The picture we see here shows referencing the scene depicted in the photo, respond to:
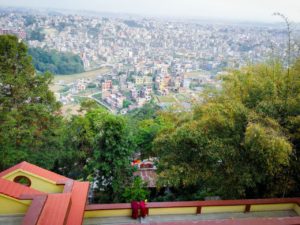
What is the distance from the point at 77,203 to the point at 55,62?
125 ft

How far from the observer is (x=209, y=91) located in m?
7.11

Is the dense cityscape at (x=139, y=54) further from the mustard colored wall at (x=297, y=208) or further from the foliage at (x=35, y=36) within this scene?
the mustard colored wall at (x=297, y=208)

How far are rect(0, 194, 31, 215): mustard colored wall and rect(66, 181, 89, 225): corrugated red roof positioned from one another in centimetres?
56

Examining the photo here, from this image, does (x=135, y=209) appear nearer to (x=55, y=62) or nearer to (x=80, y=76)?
(x=55, y=62)

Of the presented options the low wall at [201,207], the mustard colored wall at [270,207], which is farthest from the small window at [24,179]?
the mustard colored wall at [270,207]

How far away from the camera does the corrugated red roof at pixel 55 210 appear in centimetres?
356

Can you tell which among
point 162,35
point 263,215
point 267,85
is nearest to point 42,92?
point 267,85

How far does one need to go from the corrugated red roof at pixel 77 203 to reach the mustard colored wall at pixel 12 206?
1.84ft

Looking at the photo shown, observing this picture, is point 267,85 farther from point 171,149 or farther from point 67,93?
point 67,93

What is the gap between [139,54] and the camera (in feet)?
207

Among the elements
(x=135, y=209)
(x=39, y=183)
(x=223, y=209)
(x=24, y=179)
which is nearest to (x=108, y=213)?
(x=135, y=209)

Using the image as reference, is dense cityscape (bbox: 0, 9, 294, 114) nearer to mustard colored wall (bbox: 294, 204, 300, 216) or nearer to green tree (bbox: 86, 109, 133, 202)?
green tree (bbox: 86, 109, 133, 202)

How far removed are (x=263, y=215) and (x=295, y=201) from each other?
22.4 inches

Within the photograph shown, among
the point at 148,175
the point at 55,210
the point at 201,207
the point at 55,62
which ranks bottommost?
the point at 55,62
